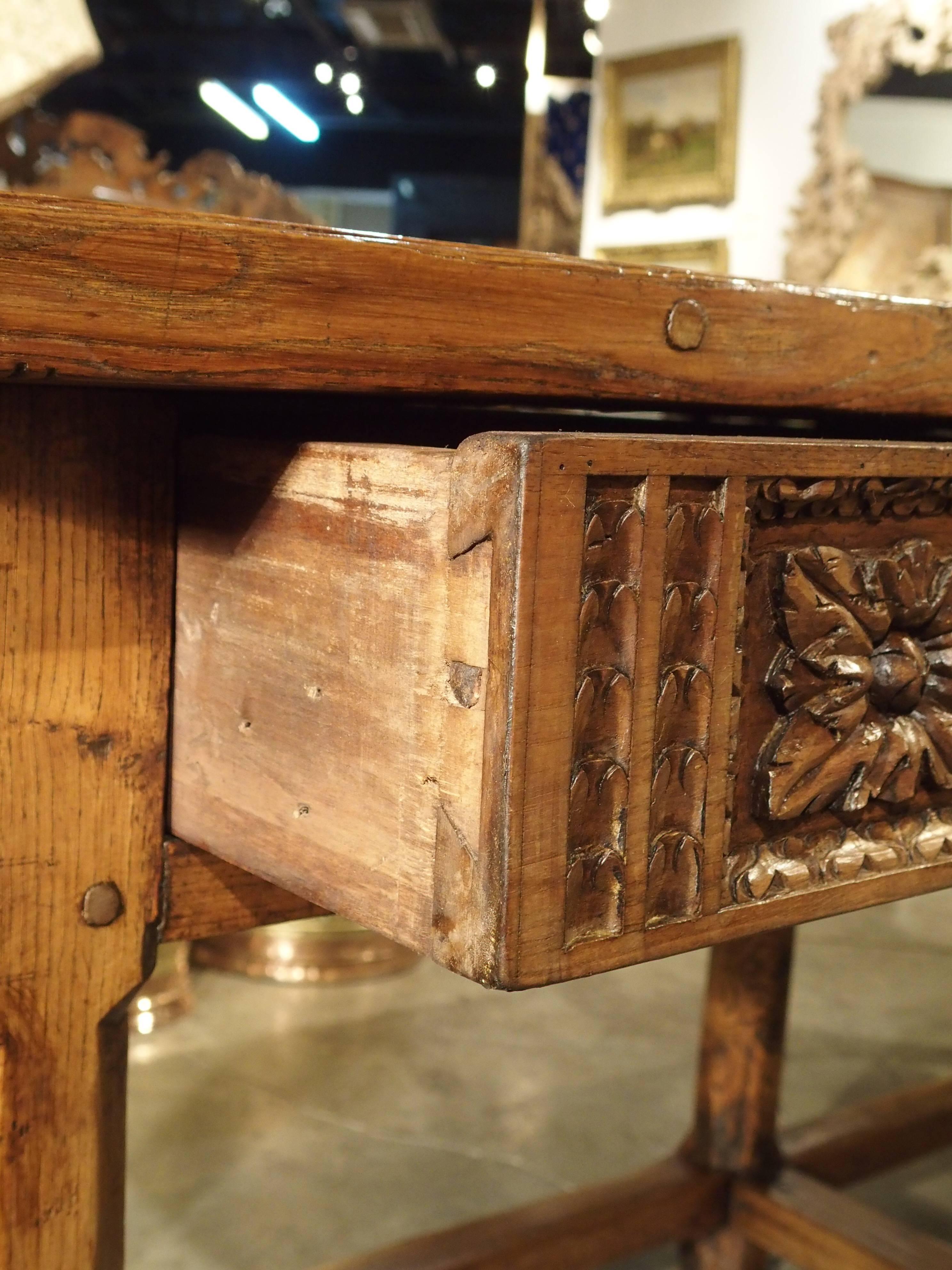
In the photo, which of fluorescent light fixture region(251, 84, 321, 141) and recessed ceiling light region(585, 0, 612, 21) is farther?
fluorescent light fixture region(251, 84, 321, 141)

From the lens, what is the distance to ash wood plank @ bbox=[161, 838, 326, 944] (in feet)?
2.09

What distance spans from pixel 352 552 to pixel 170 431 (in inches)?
6.3

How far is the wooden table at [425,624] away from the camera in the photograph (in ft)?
1.44

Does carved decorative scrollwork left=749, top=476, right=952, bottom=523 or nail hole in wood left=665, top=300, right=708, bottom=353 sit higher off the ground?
nail hole in wood left=665, top=300, right=708, bottom=353

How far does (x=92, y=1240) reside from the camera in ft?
2.10

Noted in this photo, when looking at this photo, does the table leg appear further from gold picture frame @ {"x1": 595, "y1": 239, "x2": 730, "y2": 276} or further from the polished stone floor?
gold picture frame @ {"x1": 595, "y1": 239, "x2": 730, "y2": 276}

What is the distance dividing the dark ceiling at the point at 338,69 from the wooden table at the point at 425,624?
4357mm

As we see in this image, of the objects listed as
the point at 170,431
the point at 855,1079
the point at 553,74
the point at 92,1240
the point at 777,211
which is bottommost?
the point at 855,1079

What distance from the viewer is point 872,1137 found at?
1372 mm

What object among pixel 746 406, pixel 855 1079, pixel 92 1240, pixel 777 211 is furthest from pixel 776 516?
pixel 777 211

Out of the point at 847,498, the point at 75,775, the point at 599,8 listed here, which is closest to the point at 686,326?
the point at 847,498

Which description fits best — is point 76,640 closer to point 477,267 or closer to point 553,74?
point 477,267

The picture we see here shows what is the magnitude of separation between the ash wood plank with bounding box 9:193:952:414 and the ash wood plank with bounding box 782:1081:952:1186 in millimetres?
959

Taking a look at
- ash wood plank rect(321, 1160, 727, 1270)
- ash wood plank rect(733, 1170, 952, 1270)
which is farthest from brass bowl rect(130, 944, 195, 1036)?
ash wood plank rect(733, 1170, 952, 1270)
